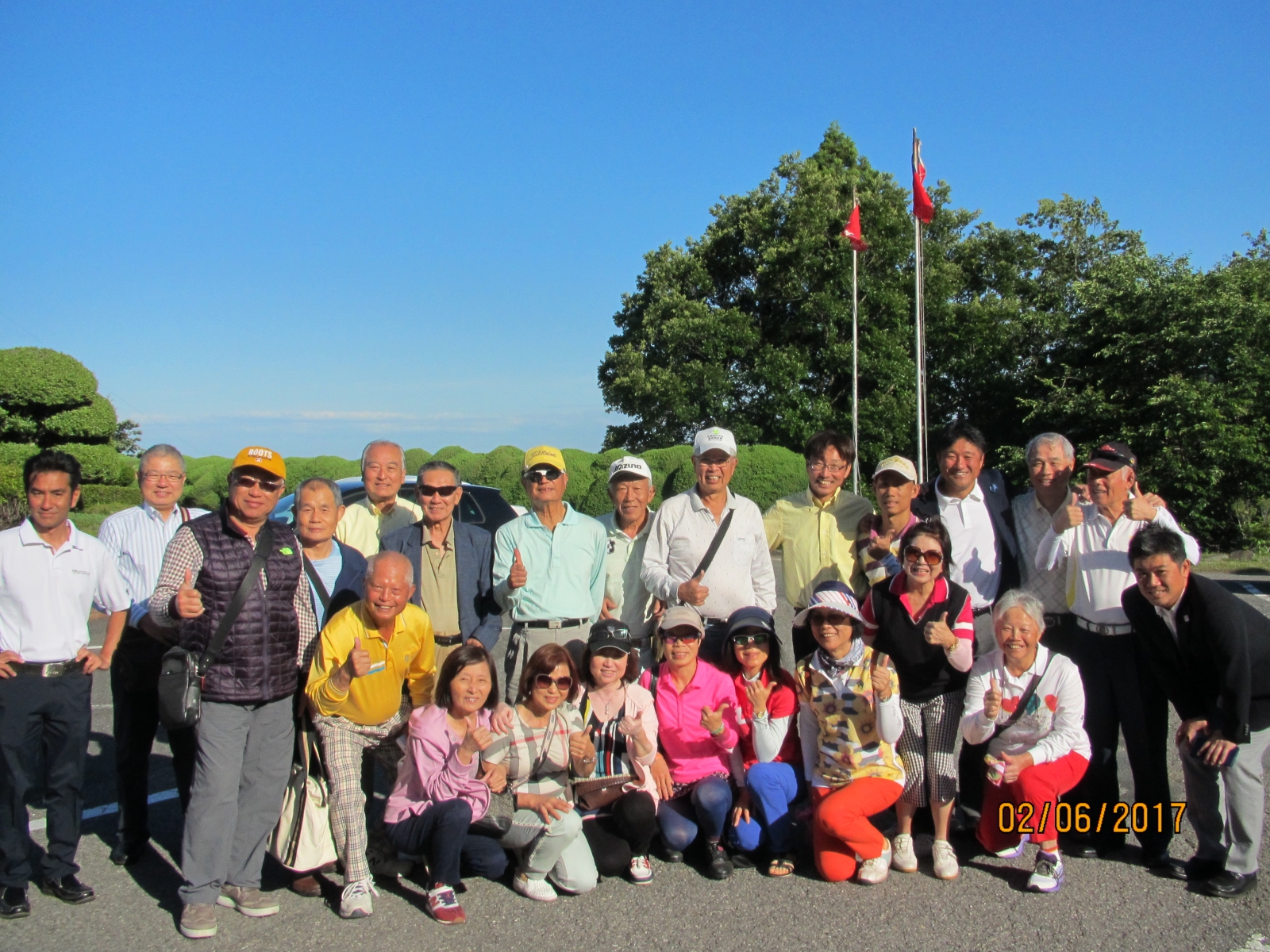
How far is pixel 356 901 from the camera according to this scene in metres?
3.59

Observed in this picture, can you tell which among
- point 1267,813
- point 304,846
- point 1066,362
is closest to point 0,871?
point 304,846

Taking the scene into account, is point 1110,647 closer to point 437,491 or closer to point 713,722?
point 713,722

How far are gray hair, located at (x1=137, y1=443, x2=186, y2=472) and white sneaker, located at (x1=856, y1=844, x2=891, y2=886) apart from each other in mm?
3551

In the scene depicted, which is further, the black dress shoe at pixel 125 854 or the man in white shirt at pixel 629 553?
the man in white shirt at pixel 629 553

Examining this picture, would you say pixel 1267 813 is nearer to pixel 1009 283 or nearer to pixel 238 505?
pixel 238 505

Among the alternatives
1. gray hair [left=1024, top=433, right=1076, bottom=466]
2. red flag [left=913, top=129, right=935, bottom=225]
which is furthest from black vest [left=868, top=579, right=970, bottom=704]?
red flag [left=913, top=129, right=935, bottom=225]

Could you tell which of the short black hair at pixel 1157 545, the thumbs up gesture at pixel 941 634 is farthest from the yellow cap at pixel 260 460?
the short black hair at pixel 1157 545

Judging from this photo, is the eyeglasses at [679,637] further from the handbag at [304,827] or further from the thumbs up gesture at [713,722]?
the handbag at [304,827]

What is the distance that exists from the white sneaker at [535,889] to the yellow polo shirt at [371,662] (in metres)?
0.90

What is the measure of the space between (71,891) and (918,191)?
18.4 meters

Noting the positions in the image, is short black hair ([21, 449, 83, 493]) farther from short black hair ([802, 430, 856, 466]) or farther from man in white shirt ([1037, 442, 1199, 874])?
man in white shirt ([1037, 442, 1199, 874])

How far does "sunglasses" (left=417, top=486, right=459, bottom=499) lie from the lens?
449cm

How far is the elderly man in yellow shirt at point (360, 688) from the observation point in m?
3.69

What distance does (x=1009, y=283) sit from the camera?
2862 cm
